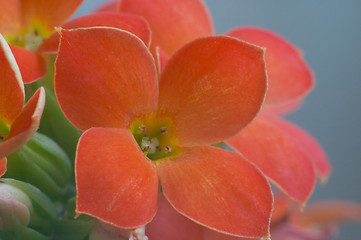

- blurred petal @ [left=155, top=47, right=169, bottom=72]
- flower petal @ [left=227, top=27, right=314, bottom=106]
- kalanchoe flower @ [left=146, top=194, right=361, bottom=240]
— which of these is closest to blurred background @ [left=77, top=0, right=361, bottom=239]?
kalanchoe flower @ [left=146, top=194, right=361, bottom=240]

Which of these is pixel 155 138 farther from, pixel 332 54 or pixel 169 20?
pixel 332 54

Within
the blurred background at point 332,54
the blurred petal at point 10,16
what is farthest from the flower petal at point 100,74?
the blurred background at point 332,54

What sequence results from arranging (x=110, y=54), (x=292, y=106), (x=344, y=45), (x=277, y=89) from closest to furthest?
1. (x=110, y=54)
2. (x=277, y=89)
3. (x=292, y=106)
4. (x=344, y=45)

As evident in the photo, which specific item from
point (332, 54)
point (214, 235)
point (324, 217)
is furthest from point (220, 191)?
point (332, 54)

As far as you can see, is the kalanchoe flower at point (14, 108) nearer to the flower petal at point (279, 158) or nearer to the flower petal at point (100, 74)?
the flower petal at point (100, 74)

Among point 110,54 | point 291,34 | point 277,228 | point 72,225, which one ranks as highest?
point 110,54

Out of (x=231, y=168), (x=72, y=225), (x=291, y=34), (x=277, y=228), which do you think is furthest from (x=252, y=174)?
(x=291, y=34)

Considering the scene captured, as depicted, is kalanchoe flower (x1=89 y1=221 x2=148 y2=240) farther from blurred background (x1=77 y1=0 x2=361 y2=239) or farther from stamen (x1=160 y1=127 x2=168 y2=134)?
blurred background (x1=77 y1=0 x2=361 y2=239)

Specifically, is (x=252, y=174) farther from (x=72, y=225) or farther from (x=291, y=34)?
(x=291, y=34)
